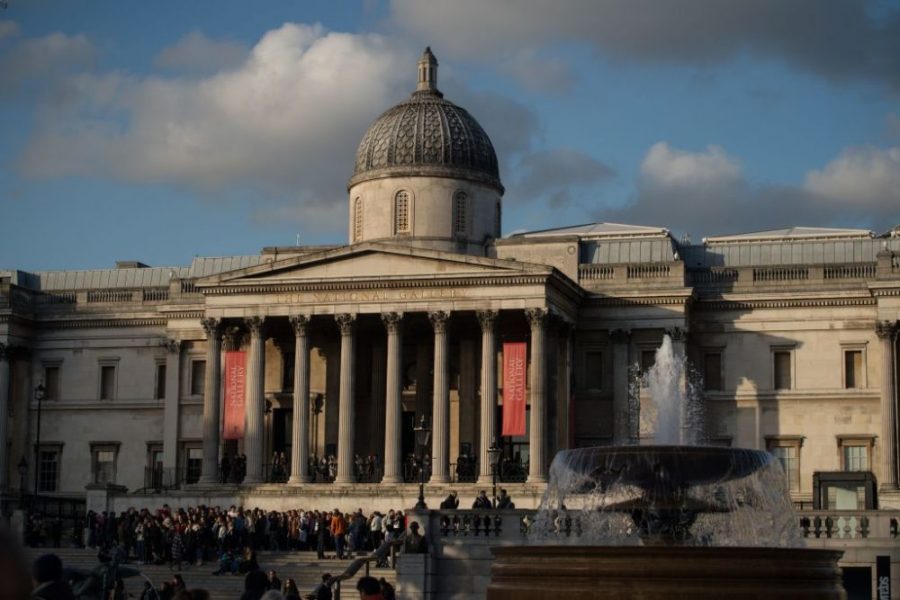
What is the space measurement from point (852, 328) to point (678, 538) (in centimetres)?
3829

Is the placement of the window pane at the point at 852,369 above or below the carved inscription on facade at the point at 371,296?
below

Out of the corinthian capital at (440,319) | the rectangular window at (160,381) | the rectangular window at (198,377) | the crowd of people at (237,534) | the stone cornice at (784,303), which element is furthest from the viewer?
the rectangular window at (160,381)

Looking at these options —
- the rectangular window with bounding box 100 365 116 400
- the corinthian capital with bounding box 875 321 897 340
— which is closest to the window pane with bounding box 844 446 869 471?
the corinthian capital with bounding box 875 321 897 340

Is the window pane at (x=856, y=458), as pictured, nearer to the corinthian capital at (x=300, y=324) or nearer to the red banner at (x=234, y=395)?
the corinthian capital at (x=300, y=324)

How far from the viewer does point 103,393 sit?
67562 mm

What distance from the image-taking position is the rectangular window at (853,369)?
5984cm

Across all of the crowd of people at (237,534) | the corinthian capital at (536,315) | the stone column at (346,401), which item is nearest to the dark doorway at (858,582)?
the crowd of people at (237,534)

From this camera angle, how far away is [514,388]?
55281mm

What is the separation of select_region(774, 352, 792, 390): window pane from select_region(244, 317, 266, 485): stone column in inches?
788

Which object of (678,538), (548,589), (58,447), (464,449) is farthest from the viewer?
(58,447)

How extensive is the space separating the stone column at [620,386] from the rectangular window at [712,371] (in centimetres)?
328

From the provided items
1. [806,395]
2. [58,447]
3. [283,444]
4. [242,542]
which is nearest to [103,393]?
[58,447]

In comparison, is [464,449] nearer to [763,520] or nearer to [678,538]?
[763,520]

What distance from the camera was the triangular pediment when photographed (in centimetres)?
5616
